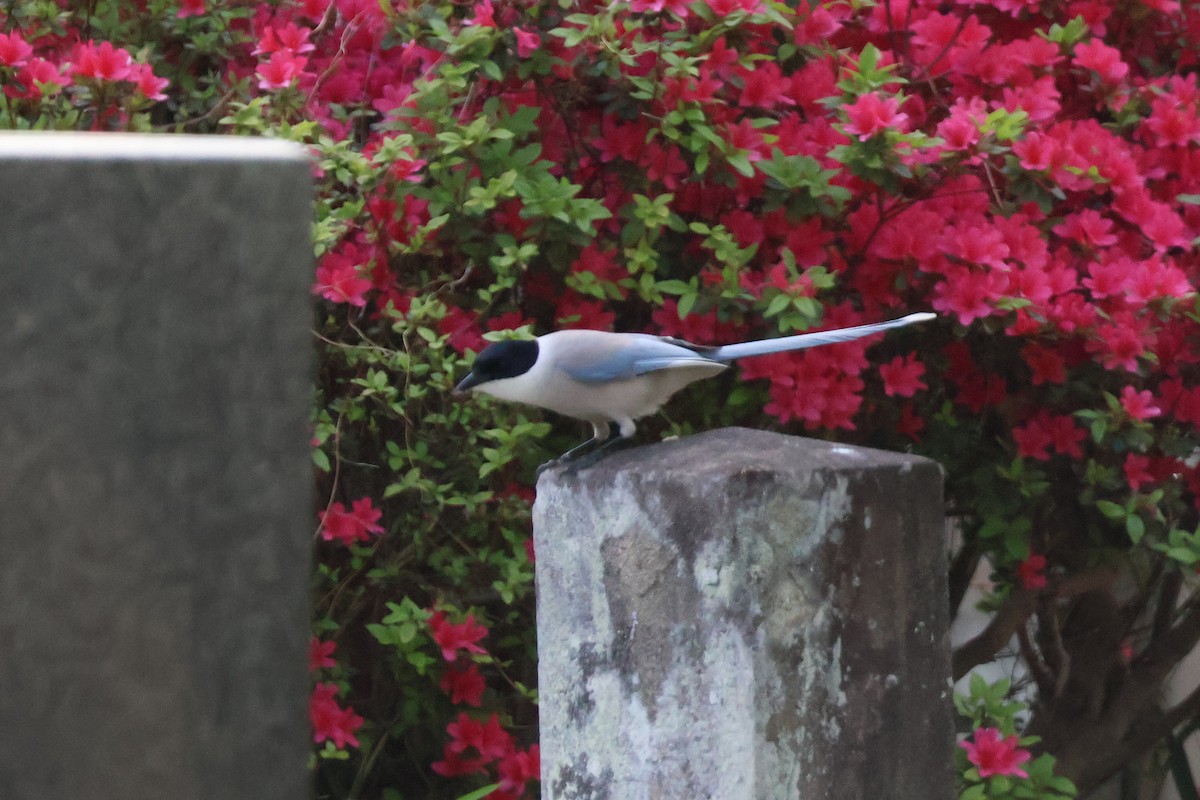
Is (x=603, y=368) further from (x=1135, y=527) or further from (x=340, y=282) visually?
(x=1135, y=527)

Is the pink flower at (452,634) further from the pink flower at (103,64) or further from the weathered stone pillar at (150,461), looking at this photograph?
the weathered stone pillar at (150,461)

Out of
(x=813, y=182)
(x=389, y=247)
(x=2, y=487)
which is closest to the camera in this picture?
(x=2, y=487)

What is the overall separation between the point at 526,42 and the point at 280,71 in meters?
0.49

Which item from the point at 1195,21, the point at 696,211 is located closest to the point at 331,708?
the point at 696,211

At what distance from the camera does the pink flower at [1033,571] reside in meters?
2.91

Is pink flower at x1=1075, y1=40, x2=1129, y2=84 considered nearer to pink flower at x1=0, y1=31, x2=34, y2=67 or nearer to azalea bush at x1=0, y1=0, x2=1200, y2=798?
azalea bush at x1=0, y1=0, x2=1200, y2=798

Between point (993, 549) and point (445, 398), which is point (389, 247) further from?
point (993, 549)

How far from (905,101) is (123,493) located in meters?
2.31

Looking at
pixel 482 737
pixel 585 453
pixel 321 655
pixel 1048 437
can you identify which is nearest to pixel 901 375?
pixel 1048 437

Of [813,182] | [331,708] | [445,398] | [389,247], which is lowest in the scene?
[331,708]

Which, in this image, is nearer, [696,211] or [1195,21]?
[696,211]

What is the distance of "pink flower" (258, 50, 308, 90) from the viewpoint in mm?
2695

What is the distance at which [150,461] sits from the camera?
695 mm

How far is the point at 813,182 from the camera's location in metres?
2.58
